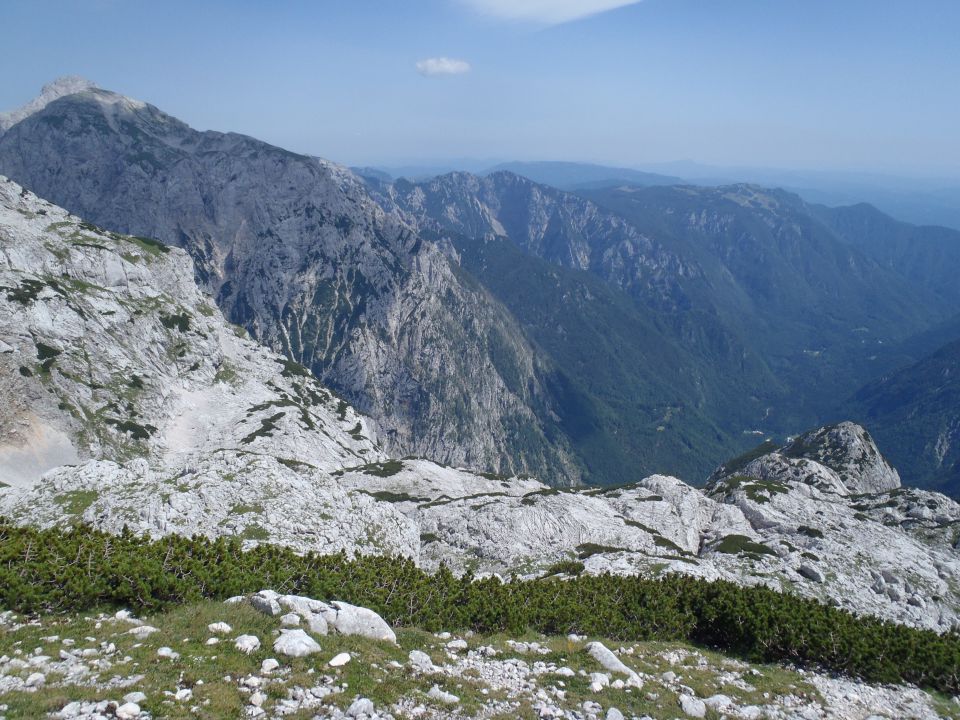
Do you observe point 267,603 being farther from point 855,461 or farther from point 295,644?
point 855,461

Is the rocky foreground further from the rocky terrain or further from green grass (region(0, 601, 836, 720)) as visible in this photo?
the rocky terrain

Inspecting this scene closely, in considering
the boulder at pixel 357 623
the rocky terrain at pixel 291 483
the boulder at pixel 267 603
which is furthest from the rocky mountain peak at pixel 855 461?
the boulder at pixel 267 603

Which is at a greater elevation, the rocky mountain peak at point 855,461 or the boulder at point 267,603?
the boulder at point 267,603

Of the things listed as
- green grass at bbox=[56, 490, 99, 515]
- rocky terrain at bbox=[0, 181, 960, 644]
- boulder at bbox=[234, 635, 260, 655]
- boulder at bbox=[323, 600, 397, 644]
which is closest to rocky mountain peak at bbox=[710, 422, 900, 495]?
rocky terrain at bbox=[0, 181, 960, 644]

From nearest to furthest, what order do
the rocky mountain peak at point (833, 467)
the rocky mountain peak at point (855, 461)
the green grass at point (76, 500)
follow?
the green grass at point (76, 500), the rocky mountain peak at point (833, 467), the rocky mountain peak at point (855, 461)

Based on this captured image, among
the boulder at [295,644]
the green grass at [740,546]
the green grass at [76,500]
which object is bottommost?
the green grass at [740,546]

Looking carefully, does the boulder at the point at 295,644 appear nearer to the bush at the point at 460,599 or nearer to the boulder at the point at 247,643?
the boulder at the point at 247,643

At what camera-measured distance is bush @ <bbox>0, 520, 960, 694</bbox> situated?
27.0 metres

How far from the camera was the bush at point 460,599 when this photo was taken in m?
27.0

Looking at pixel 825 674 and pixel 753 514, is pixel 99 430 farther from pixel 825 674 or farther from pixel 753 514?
pixel 753 514

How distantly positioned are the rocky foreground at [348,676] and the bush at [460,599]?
5.10ft

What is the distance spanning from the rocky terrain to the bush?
87.1 feet

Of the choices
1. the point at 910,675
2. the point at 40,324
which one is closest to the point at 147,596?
the point at 910,675

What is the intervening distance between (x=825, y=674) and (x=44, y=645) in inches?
1586
